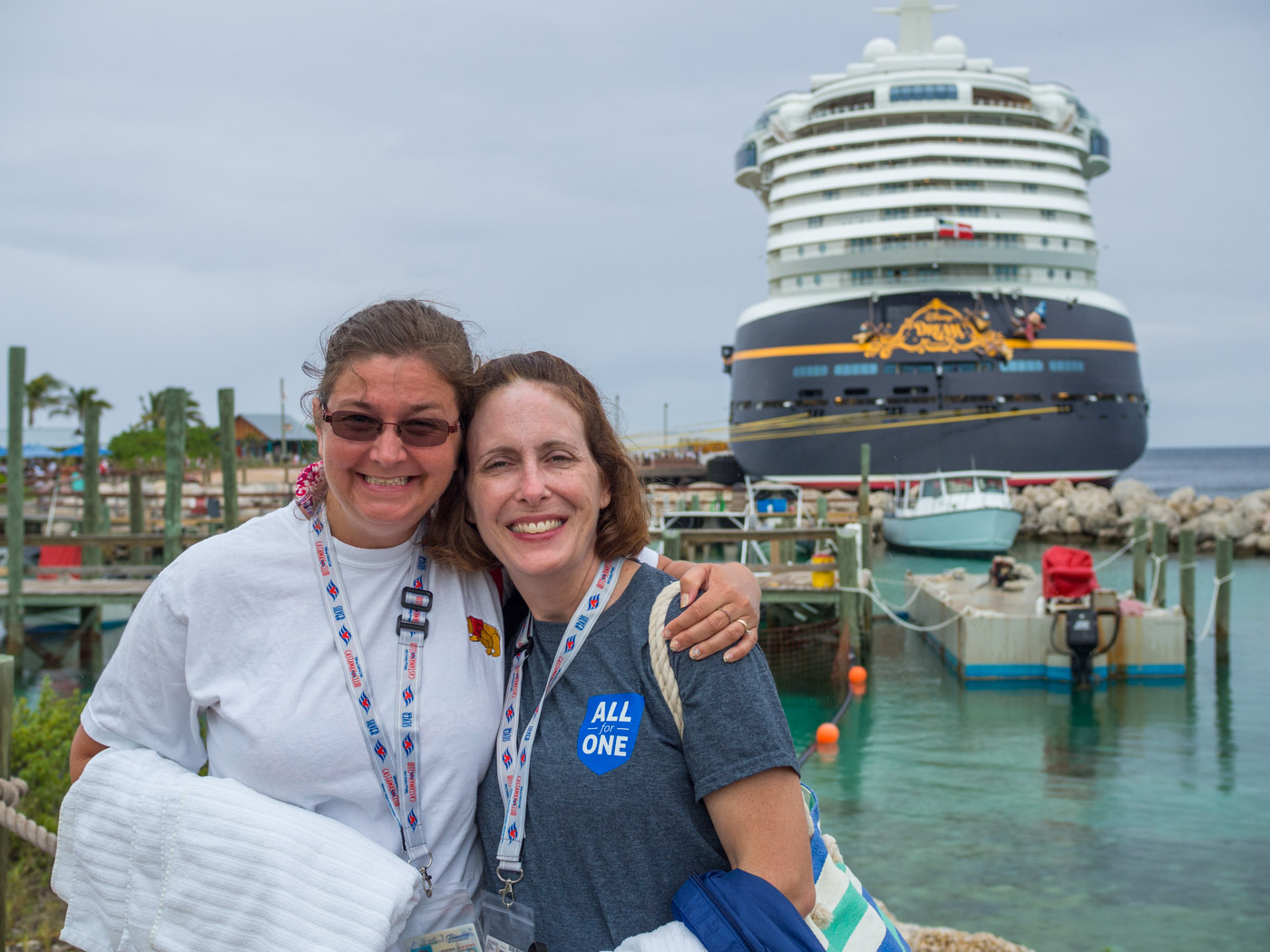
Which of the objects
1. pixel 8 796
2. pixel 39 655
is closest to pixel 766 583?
pixel 39 655

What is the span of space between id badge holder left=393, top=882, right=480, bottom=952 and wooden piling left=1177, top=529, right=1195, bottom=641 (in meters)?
14.7

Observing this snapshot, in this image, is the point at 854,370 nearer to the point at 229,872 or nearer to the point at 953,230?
the point at 953,230

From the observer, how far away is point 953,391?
108 ft

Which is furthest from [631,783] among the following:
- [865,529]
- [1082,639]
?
[865,529]

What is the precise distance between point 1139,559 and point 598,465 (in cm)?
1626

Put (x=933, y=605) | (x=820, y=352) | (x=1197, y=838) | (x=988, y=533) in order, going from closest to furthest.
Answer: (x=1197, y=838) → (x=933, y=605) → (x=988, y=533) → (x=820, y=352)

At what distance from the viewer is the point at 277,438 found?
187 feet

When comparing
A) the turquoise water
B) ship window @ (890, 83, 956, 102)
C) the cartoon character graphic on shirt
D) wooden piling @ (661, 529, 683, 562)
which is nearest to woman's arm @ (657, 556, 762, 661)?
the cartoon character graphic on shirt

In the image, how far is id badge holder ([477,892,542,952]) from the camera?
1853 millimetres

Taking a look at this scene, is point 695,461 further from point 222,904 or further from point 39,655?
point 222,904

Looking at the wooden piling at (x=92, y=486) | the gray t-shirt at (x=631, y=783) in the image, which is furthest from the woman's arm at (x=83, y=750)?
the wooden piling at (x=92, y=486)

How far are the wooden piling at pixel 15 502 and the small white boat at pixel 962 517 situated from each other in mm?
20609

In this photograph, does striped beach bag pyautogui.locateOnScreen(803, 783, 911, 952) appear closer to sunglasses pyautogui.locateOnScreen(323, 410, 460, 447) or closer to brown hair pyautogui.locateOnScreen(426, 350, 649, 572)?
brown hair pyautogui.locateOnScreen(426, 350, 649, 572)

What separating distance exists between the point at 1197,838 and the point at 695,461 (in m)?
41.1
